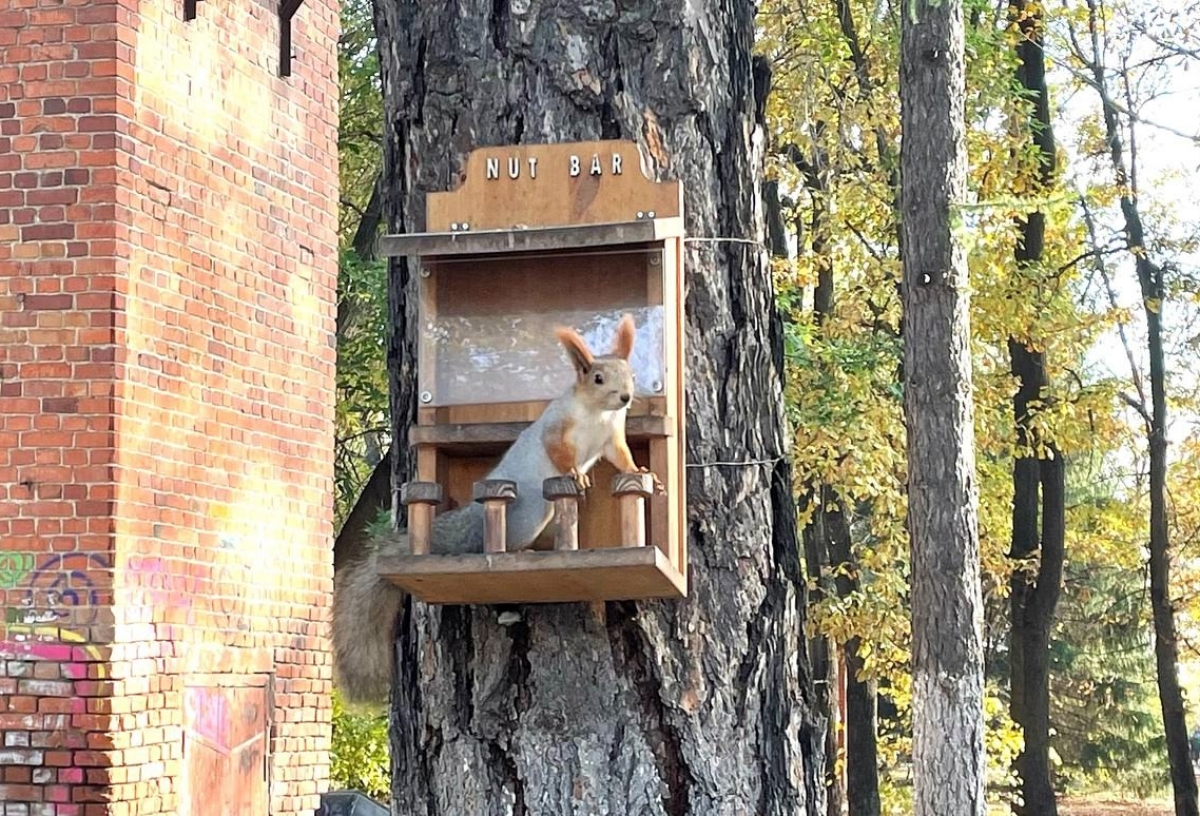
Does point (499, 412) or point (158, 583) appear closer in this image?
point (499, 412)

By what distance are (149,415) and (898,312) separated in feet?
30.8

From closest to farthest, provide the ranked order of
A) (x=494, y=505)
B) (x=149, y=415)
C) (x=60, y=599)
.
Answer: (x=494, y=505) < (x=60, y=599) < (x=149, y=415)

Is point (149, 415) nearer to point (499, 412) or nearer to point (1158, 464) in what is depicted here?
point (499, 412)

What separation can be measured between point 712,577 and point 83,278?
15.3ft

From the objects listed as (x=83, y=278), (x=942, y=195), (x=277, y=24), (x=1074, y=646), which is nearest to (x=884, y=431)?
(x=942, y=195)

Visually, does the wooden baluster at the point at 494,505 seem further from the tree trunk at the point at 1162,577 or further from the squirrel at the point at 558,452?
the tree trunk at the point at 1162,577

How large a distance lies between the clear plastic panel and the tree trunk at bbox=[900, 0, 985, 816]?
20.6 ft

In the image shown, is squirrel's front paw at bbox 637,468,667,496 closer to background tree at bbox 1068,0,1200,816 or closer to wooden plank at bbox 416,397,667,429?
wooden plank at bbox 416,397,667,429

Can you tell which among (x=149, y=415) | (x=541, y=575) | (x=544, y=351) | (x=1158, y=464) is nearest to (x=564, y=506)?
(x=541, y=575)

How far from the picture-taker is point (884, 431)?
14305mm

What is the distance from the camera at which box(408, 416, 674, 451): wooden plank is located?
2.99 meters

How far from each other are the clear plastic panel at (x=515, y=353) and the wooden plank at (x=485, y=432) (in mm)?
60

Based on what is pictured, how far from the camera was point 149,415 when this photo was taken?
23.2 ft

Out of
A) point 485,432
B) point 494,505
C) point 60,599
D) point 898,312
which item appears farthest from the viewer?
point 898,312
